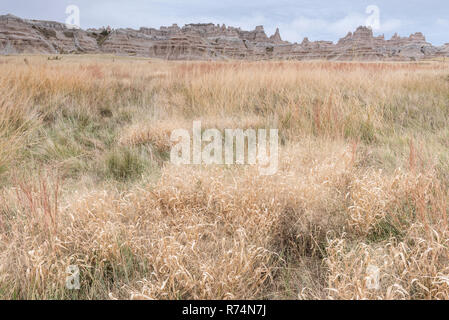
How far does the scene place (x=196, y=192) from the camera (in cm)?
201

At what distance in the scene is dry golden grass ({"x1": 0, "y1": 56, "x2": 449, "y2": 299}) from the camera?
1232 mm

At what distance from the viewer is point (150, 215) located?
1827mm

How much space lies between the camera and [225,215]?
5.99 ft

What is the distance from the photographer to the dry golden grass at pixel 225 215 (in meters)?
1.23

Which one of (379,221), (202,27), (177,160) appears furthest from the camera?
(202,27)

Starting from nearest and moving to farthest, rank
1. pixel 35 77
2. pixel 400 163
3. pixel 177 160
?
1. pixel 400 163
2. pixel 177 160
3. pixel 35 77

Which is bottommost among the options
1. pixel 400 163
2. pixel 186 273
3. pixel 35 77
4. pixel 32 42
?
pixel 186 273

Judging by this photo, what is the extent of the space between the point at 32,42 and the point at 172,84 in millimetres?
56821

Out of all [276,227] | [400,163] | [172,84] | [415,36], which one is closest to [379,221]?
[276,227]

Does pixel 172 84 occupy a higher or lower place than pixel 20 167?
higher

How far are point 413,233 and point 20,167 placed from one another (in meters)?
3.37

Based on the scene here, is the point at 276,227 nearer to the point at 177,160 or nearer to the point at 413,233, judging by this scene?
the point at 413,233
